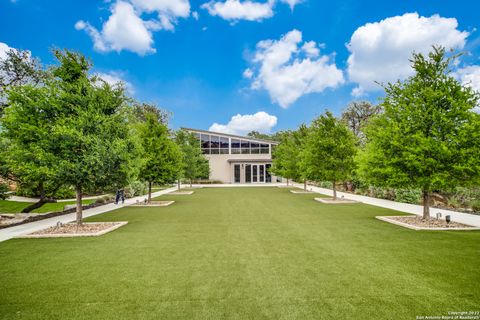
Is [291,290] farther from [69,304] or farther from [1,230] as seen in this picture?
[1,230]

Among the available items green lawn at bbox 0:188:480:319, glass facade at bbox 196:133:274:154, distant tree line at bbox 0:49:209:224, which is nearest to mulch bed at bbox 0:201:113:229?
distant tree line at bbox 0:49:209:224

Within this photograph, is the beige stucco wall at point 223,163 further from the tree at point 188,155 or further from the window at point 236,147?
the tree at point 188,155

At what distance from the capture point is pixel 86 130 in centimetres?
859

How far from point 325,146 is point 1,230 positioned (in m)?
16.0

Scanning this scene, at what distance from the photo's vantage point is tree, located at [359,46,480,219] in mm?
8547

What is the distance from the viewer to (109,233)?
28.3 feet

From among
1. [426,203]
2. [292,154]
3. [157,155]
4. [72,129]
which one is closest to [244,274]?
[72,129]

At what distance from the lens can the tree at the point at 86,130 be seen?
8.24 meters

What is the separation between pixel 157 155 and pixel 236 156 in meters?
24.4

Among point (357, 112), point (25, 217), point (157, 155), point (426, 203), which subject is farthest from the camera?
point (357, 112)

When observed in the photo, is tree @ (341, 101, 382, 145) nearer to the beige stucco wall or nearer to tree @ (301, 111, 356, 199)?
the beige stucco wall

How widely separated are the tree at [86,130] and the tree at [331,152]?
11.8 metres

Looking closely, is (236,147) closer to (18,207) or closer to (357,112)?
(357,112)

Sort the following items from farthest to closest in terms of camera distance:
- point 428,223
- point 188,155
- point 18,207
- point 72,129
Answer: point 188,155 → point 18,207 → point 428,223 → point 72,129
